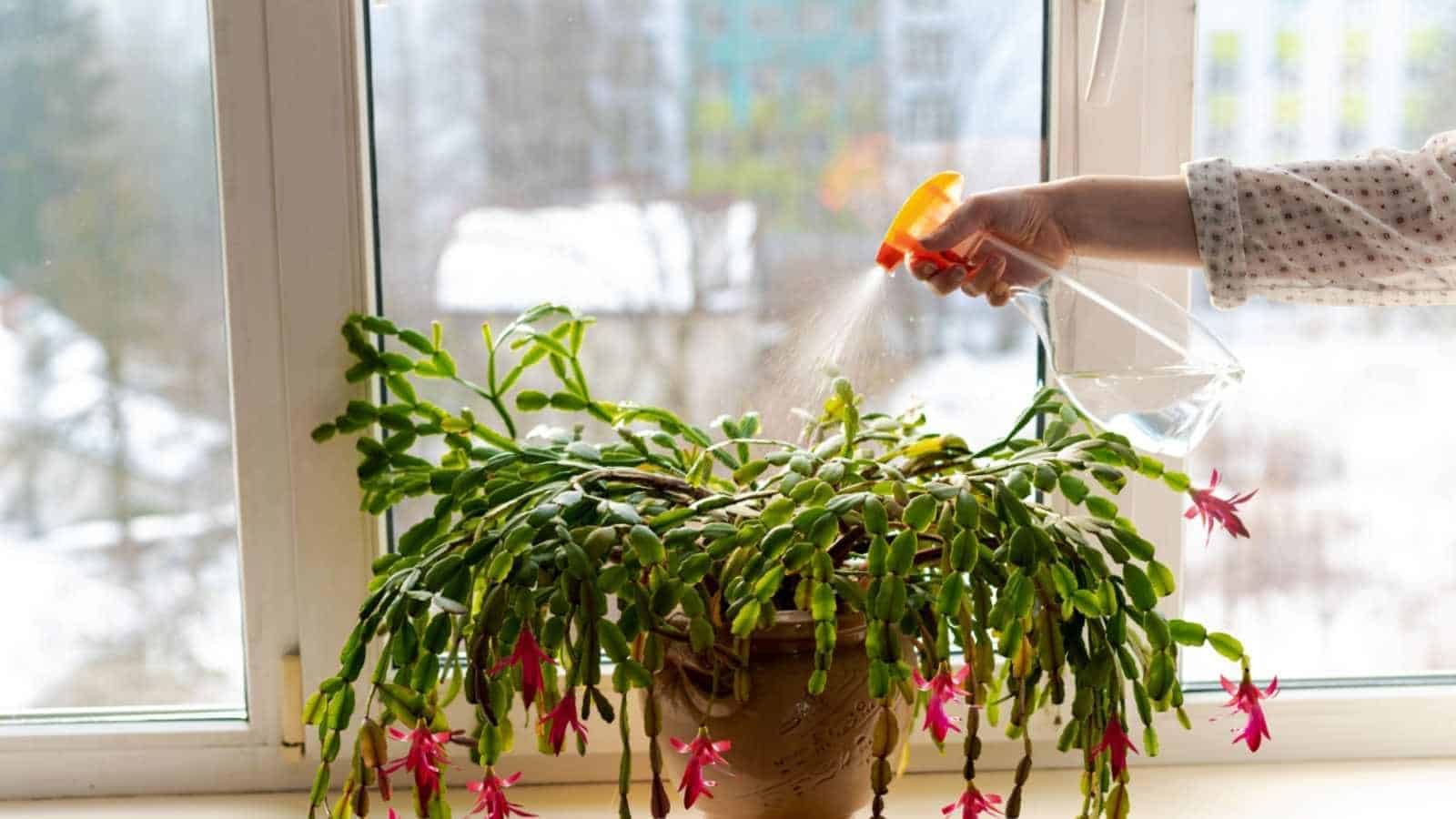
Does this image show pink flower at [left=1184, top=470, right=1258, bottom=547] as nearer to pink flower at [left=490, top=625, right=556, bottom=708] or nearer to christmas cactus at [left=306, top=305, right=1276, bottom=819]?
christmas cactus at [left=306, top=305, right=1276, bottom=819]

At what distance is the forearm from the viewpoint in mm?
1005

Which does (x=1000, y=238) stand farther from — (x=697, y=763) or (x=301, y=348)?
(x=301, y=348)

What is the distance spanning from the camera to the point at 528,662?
0.87 metres

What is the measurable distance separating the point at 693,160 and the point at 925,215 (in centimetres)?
30

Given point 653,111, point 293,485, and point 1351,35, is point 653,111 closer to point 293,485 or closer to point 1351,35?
point 293,485

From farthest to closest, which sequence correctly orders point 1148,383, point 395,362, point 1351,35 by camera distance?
point 1351,35 < point 395,362 < point 1148,383

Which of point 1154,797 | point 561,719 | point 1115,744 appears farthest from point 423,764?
point 1154,797

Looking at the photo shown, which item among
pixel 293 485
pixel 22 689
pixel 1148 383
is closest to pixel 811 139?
pixel 1148 383

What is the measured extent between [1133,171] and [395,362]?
69 centimetres

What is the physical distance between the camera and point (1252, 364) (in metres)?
1.33

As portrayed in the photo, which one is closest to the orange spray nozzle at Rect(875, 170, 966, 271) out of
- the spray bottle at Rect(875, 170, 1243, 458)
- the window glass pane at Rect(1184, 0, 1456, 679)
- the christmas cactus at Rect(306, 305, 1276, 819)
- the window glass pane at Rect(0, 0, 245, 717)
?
the spray bottle at Rect(875, 170, 1243, 458)

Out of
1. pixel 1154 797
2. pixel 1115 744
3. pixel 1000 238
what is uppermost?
pixel 1000 238

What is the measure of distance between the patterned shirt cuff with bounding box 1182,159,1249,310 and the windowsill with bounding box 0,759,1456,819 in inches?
19.9

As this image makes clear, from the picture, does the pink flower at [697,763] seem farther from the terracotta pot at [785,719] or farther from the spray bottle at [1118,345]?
the spray bottle at [1118,345]
